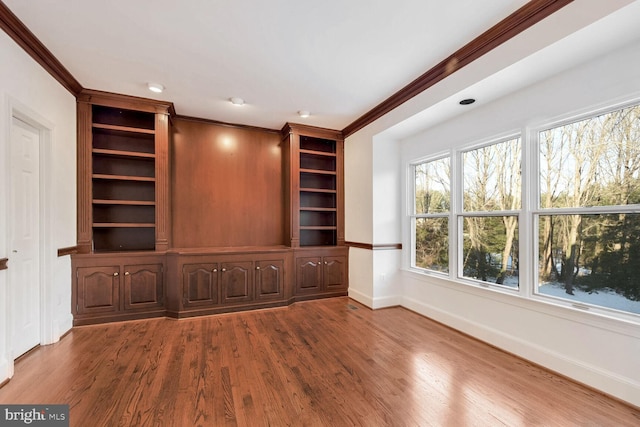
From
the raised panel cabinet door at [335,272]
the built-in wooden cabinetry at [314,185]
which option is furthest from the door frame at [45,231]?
the raised panel cabinet door at [335,272]

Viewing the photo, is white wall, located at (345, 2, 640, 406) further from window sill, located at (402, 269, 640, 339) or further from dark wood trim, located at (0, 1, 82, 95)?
dark wood trim, located at (0, 1, 82, 95)

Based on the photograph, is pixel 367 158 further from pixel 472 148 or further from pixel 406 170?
pixel 472 148

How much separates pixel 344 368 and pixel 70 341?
9.31 feet

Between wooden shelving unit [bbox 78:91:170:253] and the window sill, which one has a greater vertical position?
wooden shelving unit [bbox 78:91:170:253]

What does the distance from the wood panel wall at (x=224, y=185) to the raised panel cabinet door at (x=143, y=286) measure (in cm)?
63

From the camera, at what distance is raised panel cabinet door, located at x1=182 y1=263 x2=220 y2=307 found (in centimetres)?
357

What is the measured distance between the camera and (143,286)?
3.48 m

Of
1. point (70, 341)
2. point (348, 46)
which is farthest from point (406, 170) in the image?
point (70, 341)

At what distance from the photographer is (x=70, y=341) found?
2.85 m

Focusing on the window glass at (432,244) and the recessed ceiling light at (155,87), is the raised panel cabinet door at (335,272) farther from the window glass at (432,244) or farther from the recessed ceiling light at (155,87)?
the recessed ceiling light at (155,87)

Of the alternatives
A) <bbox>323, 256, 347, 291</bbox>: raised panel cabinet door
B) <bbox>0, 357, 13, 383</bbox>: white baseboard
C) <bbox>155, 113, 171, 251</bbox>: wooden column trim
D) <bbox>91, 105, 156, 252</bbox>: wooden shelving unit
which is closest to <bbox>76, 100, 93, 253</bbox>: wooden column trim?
<bbox>91, 105, 156, 252</bbox>: wooden shelving unit

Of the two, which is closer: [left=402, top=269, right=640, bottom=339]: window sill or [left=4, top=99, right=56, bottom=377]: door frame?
[left=402, top=269, right=640, bottom=339]: window sill

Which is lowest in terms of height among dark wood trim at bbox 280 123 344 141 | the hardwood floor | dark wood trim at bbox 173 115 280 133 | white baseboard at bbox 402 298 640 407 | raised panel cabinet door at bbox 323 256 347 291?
the hardwood floor

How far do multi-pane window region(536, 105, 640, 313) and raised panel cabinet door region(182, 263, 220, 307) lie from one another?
363cm
